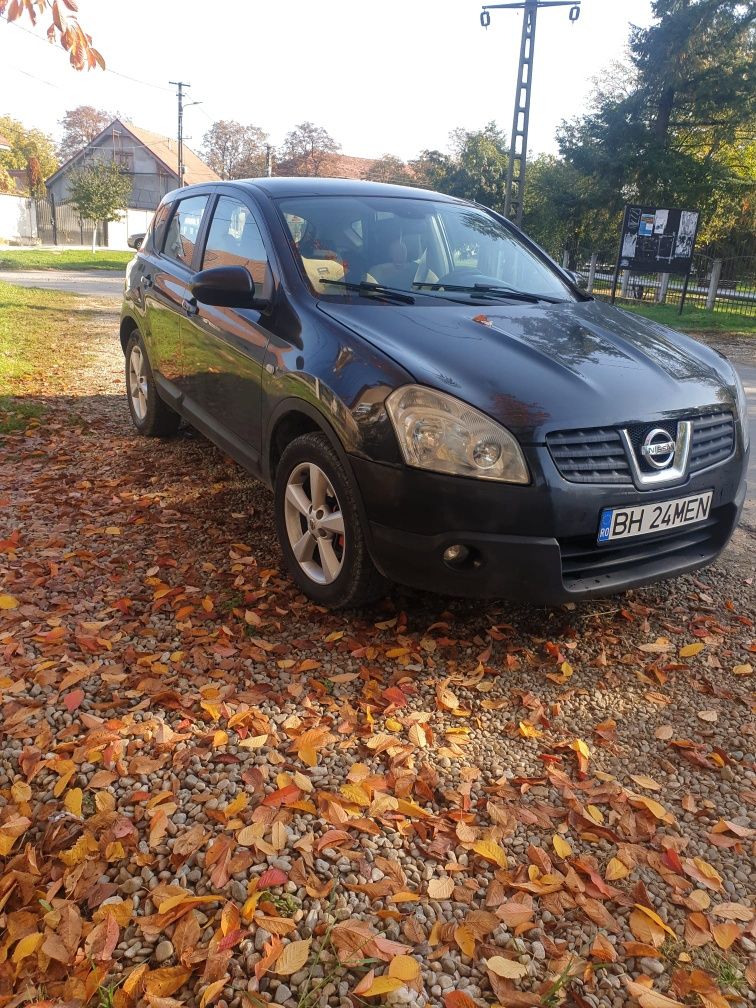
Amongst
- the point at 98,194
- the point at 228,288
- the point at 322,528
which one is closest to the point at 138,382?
the point at 228,288

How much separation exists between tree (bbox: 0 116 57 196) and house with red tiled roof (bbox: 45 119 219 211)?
23.7 feet

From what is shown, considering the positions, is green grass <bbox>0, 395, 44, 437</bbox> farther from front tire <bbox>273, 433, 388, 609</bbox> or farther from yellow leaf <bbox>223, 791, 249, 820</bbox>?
yellow leaf <bbox>223, 791, 249, 820</bbox>

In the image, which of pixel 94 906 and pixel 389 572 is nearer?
pixel 94 906

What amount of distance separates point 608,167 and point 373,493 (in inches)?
1224

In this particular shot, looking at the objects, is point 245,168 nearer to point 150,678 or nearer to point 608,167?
point 608,167

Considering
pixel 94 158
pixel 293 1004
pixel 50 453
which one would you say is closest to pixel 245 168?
pixel 94 158

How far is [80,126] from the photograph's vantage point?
7925 cm

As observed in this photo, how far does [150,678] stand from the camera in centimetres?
298

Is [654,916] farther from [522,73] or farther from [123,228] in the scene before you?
[123,228]

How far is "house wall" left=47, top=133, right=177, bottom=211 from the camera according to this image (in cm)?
6122

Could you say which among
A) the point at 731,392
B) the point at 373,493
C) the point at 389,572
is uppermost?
the point at 731,392

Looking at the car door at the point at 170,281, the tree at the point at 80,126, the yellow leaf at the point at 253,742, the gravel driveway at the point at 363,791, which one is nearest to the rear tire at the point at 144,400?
the car door at the point at 170,281

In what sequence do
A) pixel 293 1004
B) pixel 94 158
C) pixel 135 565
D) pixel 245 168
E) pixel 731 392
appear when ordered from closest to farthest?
1. pixel 293 1004
2. pixel 731 392
3. pixel 135 565
4. pixel 94 158
5. pixel 245 168

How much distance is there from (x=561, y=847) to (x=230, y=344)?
9.14 feet
